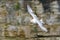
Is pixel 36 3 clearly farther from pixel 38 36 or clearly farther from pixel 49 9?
pixel 38 36

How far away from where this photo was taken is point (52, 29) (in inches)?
139

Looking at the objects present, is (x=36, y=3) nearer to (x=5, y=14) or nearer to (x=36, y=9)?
(x=36, y=9)

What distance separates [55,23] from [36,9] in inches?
11.8

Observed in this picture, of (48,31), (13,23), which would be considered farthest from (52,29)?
(13,23)

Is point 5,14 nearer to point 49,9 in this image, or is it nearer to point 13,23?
point 13,23

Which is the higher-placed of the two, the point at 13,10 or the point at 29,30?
the point at 13,10

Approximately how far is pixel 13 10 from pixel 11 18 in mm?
105

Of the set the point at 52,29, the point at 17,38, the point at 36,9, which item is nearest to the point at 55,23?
the point at 52,29

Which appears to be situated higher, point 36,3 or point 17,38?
point 36,3

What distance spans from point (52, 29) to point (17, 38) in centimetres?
46

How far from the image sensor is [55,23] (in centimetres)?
352

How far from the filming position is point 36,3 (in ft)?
11.7

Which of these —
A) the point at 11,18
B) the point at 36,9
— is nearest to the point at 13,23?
the point at 11,18

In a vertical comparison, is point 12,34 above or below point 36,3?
below
